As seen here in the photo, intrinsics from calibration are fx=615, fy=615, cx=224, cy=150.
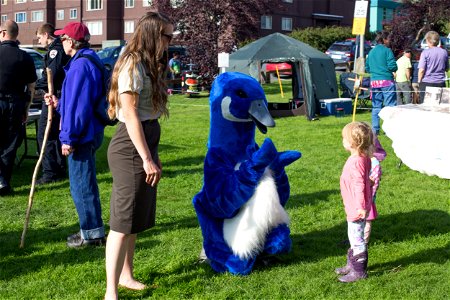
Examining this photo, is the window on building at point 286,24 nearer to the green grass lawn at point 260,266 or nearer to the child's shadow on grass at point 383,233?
the green grass lawn at point 260,266

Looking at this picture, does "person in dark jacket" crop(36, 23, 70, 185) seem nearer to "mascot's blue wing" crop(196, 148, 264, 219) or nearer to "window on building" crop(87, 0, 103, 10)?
"mascot's blue wing" crop(196, 148, 264, 219)

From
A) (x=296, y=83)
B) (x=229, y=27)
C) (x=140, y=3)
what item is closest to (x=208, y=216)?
(x=296, y=83)

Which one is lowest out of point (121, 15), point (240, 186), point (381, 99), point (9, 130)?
point (240, 186)

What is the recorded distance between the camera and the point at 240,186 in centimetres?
464

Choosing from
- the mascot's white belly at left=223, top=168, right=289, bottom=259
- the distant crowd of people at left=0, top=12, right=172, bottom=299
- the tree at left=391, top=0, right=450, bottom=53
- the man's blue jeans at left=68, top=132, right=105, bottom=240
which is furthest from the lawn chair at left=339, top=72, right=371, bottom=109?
the tree at left=391, top=0, right=450, bottom=53

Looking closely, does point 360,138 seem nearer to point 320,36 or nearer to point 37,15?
point 320,36

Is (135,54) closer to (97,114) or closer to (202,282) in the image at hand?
(97,114)

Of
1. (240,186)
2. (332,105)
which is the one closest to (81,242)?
(240,186)

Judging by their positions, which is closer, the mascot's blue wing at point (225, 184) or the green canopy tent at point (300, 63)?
the mascot's blue wing at point (225, 184)

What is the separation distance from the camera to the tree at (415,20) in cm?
3372

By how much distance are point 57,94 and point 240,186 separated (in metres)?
3.63

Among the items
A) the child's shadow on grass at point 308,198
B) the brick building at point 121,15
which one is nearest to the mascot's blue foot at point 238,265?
the child's shadow on grass at point 308,198

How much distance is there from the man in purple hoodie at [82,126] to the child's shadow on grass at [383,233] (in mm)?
1766

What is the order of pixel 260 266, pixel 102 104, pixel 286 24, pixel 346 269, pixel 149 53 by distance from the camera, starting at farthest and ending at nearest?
pixel 286 24
pixel 102 104
pixel 260 266
pixel 346 269
pixel 149 53
